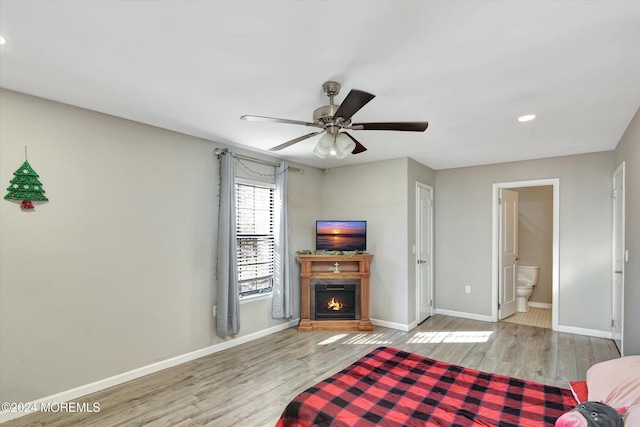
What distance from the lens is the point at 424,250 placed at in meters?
5.11

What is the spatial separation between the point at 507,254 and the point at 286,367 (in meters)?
4.00

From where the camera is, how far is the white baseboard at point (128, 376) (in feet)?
8.31

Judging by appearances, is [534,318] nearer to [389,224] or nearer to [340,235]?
[389,224]

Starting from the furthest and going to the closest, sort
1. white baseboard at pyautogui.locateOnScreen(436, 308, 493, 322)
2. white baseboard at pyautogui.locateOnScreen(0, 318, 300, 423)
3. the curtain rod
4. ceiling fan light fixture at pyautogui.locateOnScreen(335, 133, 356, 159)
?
white baseboard at pyautogui.locateOnScreen(436, 308, 493, 322)
the curtain rod
white baseboard at pyautogui.locateOnScreen(0, 318, 300, 423)
ceiling fan light fixture at pyautogui.locateOnScreen(335, 133, 356, 159)

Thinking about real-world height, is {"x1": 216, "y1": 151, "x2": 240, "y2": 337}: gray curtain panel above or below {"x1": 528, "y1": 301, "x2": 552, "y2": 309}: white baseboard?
above

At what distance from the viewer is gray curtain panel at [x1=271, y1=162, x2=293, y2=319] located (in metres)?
4.47

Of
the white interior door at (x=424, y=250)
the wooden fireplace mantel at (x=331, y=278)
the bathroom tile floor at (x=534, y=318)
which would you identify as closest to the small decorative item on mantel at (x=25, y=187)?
the wooden fireplace mantel at (x=331, y=278)

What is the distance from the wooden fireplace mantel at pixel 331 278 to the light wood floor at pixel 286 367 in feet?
0.56

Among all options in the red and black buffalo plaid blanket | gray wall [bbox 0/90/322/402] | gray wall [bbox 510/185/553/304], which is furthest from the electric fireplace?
gray wall [bbox 510/185/553/304]

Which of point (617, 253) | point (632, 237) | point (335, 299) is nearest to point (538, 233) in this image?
point (617, 253)

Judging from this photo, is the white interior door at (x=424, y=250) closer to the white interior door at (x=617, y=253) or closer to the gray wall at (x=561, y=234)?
the gray wall at (x=561, y=234)

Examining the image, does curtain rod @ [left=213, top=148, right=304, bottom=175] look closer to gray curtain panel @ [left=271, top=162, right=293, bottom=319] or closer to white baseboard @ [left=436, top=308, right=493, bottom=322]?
gray curtain panel @ [left=271, top=162, right=293, bottom=319]

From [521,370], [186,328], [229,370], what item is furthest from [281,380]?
[521,370]

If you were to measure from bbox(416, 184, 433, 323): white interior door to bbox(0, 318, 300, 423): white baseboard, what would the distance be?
2431 millimetres
